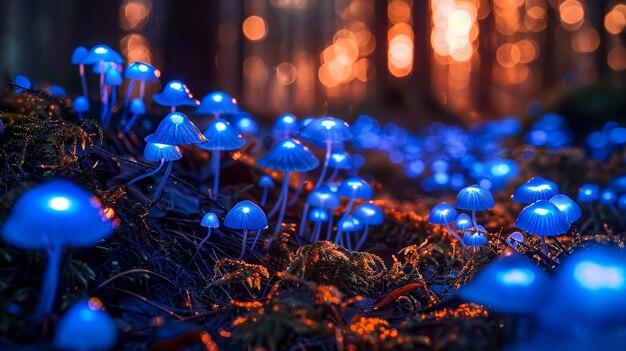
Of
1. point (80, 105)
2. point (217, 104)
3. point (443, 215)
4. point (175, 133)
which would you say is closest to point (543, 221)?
point (443, 215)

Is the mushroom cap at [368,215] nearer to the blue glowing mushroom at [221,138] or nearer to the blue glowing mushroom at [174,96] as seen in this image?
the blue glowing mushroom at [221,138]

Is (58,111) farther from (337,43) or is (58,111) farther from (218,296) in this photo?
(337,43)

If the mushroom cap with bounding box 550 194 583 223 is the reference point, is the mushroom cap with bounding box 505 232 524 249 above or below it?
below

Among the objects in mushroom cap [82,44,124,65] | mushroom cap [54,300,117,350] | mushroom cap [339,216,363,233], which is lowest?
mushroom cap [54,300,117,350]

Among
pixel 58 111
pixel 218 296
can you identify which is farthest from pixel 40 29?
pixel 218 296

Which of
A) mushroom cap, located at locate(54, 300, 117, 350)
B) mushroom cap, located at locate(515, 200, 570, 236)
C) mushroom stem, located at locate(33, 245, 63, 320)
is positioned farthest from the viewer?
mushroom cap, located at locate(515, 200, 570, 236)

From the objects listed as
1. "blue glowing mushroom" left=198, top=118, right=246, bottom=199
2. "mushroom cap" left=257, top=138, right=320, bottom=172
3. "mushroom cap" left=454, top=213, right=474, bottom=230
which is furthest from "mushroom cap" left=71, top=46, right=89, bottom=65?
"mushroom cap" left=454, top=213, right=474, bottom=230

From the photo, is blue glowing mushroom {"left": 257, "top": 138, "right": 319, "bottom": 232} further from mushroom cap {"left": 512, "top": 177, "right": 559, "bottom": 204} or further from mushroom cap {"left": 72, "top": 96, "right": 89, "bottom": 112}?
mushroom cap {"left": 72, "top": 96, "right": 89, "bottom": 112}

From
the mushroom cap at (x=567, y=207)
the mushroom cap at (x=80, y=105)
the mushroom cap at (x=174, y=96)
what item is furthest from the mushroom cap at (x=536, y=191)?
the mushroom cap at (x=80, y=105)
